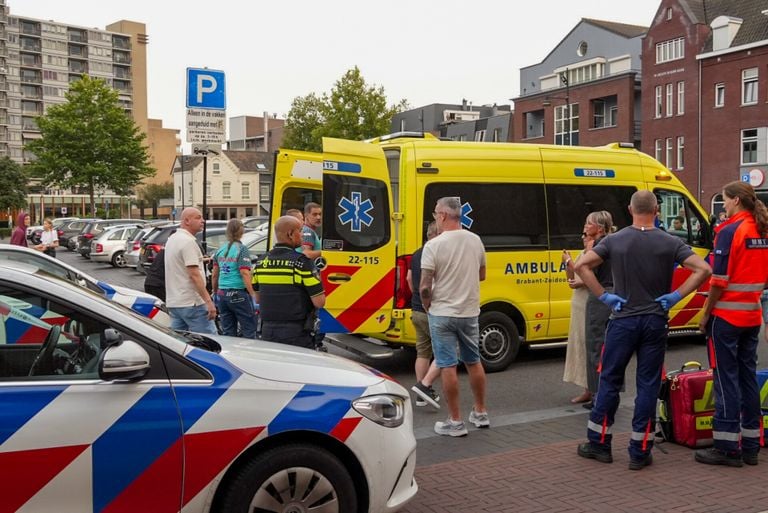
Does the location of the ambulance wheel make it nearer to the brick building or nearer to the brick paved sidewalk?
the brick paved sidewalk

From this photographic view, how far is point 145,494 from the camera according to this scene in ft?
11.2

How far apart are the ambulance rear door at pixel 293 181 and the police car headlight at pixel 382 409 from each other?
507cm

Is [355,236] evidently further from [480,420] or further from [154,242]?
[154,242]

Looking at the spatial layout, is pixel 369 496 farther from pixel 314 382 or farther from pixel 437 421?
pixel 437 421

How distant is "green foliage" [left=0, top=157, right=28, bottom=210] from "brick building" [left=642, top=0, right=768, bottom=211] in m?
48.4

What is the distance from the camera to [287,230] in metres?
5.72

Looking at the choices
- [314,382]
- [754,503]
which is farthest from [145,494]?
[754,503]

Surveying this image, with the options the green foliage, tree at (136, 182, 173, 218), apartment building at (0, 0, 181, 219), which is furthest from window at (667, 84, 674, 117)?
tree at (136, 182, 173, 218)

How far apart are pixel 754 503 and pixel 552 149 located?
5.19 metres

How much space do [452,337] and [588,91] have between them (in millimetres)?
51269

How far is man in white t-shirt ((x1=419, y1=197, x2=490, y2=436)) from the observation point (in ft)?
19.6

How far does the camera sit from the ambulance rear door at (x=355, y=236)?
26.5 ft

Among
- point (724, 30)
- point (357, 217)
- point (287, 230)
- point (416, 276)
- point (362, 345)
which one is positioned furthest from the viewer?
point (724, 30)

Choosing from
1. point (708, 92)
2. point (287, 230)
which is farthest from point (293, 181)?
point (708, 92)
